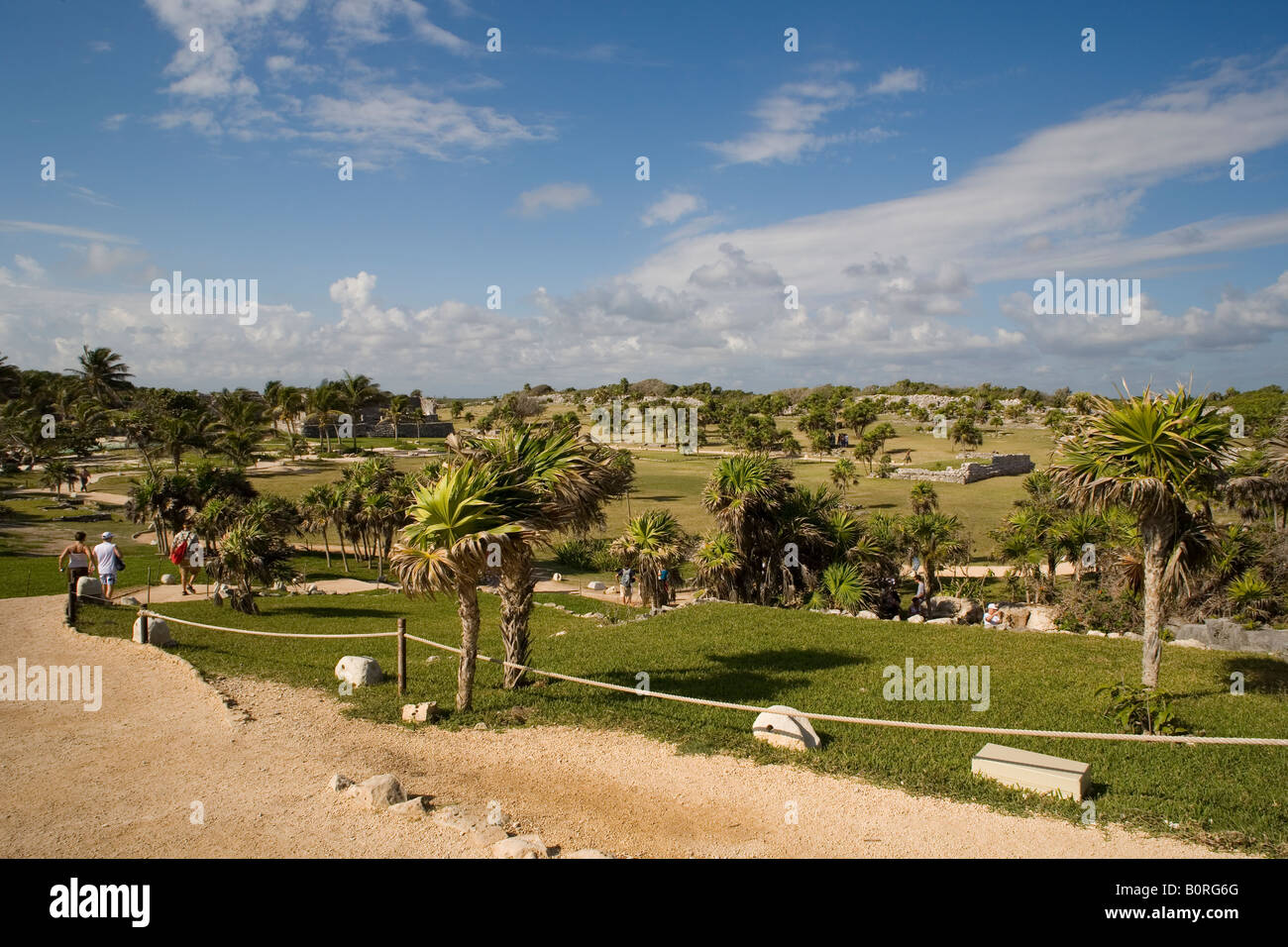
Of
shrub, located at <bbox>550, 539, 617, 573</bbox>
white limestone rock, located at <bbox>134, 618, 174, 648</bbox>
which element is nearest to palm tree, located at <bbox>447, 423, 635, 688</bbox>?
white limestone rock, located at <bbox>134, 618, 174, 648</bbox>

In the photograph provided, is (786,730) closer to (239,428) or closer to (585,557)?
(585,557)

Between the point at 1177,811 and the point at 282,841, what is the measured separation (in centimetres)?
850

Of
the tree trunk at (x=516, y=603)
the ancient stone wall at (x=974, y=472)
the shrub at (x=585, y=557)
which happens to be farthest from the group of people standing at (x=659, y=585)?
the ancient stone wall at (x=974, y=472)

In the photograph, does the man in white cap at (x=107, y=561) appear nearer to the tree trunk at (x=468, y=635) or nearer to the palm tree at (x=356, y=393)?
the tree trunk at (x=468, y=635)

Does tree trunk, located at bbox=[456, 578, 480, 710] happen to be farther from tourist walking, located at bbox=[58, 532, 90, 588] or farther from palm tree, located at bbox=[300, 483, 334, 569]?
palm tree, located at bbox=[300, 483, 334, 569]

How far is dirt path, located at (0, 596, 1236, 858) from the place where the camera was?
22.1 feet

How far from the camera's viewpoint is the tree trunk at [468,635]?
33.8 ft

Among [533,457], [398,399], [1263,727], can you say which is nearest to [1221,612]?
[1263,727]

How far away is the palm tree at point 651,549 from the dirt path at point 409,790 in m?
14.4

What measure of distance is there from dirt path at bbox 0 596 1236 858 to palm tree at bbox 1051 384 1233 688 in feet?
19.3

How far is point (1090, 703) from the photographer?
11.4 m

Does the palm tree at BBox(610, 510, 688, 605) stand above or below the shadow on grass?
above

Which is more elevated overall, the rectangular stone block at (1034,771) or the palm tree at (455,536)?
the palm tree at (455,536)
